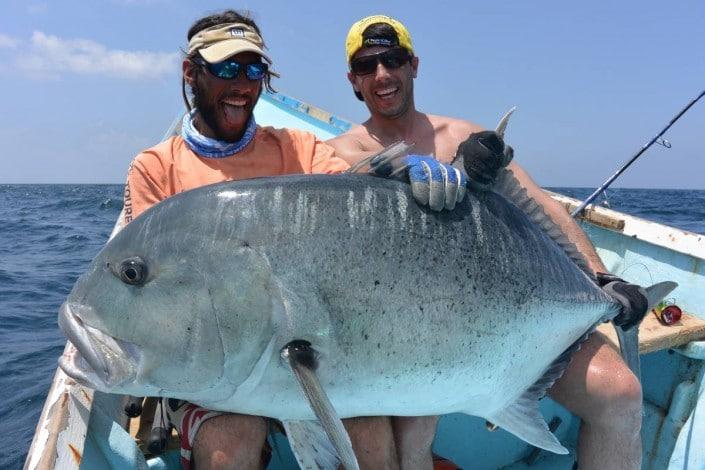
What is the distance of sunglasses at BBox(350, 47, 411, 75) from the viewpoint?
3318mm

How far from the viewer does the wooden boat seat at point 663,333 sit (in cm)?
292

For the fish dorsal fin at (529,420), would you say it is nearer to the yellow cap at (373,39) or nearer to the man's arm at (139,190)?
the man's arm at (139,190)

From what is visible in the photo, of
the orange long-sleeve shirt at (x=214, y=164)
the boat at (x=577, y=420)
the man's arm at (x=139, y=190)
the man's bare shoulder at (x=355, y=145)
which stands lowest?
the boat at (x=577, y=420)

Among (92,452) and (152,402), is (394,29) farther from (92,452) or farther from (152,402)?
(92,452)

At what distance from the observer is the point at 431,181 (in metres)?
1.89

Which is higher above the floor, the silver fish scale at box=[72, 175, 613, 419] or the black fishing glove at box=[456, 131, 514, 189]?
the black fishing glove at box=[456, 131, 514, 189]

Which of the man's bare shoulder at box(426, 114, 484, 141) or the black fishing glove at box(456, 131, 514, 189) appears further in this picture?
the man's bare shoulder at box(426, 114, 484, 141)

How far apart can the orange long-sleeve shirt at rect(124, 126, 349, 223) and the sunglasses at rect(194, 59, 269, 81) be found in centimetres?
33

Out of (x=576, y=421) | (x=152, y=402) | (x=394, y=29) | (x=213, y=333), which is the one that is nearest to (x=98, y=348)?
(x=213, y=333)

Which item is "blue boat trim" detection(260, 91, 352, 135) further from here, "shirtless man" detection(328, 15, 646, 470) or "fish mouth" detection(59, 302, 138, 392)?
"fish mouth" detection(59, 302, 138, 392)

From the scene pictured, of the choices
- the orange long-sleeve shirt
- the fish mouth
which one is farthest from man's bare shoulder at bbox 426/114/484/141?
the fish mouth

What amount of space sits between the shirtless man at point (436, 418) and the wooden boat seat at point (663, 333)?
33 cm

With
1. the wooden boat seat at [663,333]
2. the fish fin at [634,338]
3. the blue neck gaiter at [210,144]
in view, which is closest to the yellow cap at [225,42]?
the blue neck gaiter at [210,144]

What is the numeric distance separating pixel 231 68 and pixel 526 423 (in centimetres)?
188
